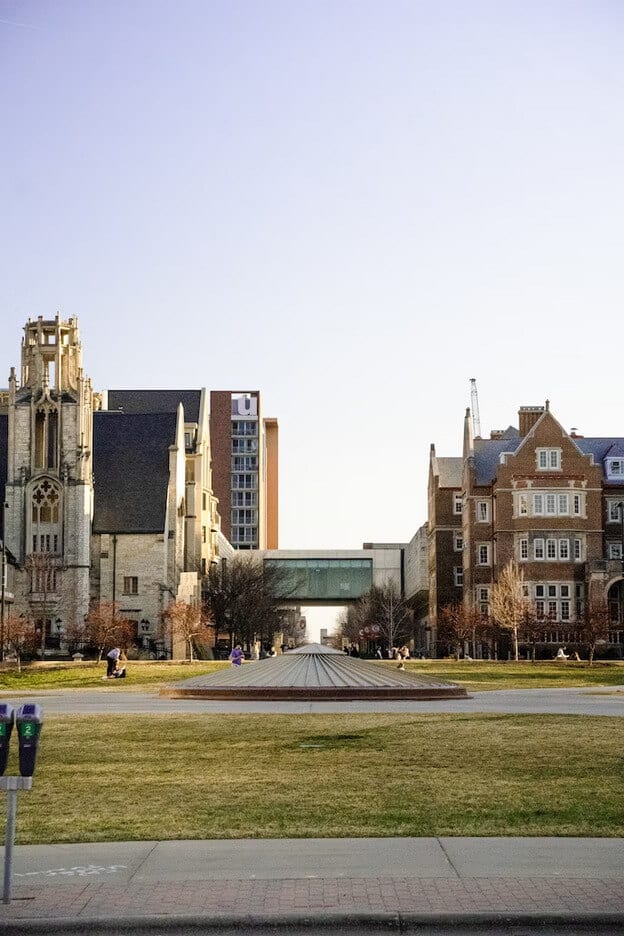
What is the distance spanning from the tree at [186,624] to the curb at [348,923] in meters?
78.2

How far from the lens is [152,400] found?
459ft

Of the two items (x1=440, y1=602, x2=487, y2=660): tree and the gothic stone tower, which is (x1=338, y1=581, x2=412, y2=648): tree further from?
the gothic stone tower

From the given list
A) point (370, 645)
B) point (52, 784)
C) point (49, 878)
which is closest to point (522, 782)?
point (52, 784)

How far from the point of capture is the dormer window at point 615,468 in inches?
3989

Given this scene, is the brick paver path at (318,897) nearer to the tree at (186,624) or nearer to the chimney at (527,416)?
the tree at (186,624)

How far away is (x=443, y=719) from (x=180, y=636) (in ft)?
217

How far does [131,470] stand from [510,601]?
34.5 metres

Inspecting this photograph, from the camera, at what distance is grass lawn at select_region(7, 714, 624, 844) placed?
41.7ft

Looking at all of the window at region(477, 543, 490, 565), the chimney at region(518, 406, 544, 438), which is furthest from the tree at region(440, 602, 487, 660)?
the chimney at region(518, 406, 544, 438)

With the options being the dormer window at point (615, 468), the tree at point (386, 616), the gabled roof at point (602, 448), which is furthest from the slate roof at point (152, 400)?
the dormer window at point (615, 468)

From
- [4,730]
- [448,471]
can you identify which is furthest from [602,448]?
[4,730]

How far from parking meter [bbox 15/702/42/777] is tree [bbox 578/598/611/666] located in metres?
68.3

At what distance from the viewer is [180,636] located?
90.6 m

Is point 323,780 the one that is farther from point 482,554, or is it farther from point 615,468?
point 615,468
